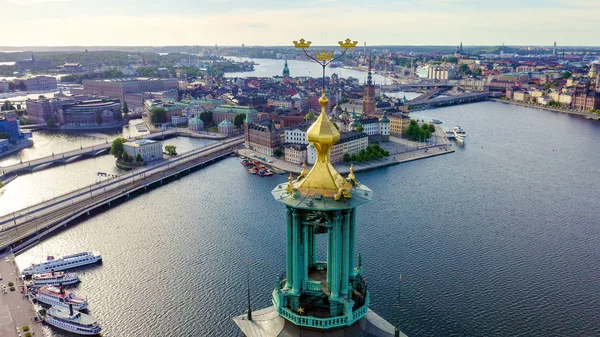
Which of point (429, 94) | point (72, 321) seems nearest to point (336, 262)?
point (72, 321)

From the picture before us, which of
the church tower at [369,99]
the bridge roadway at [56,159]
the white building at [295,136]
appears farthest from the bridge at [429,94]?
the bridge roadway at [56,159]

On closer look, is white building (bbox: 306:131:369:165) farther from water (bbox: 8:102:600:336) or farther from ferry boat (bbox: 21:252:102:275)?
ferry boat (bbox: 21:252:102:275)

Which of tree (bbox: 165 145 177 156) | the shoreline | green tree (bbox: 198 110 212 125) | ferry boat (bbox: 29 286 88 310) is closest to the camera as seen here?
ferry boat (bbox: 29 286 88 310)

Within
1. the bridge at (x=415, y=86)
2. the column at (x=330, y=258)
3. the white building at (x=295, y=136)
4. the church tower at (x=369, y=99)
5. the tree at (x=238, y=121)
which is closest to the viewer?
the column at (x=330, y=258)

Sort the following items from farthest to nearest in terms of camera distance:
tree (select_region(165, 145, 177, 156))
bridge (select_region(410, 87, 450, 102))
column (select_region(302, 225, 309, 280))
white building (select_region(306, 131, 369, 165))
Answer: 1. bridge (select_region(410, 87, 450, 102))
2. tree (select_region(165, 145, 177, 156))
3. white building (select_region(306, 131, 369, 165))
4. column (select_region(302, 225, 309, 280))

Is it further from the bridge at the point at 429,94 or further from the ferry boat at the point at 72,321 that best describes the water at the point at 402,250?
the bridge at the point at 429,94

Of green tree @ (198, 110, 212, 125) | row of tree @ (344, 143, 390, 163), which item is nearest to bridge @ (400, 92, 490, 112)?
green tree @ (198, 110, 212, 125)

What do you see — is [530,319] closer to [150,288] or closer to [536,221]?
[536,221]
